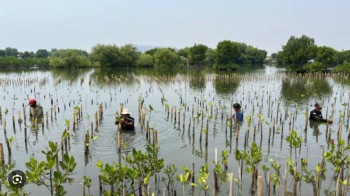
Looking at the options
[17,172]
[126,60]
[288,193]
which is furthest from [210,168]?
[126,60]

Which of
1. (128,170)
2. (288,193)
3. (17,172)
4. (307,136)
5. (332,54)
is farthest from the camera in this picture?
(332,54)

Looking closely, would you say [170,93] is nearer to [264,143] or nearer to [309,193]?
[264,143]

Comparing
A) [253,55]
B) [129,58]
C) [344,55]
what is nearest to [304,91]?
[344,55]

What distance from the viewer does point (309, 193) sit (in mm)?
9367

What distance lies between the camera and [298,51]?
69.5 meters

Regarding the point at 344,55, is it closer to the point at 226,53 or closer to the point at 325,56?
the point at 325,56

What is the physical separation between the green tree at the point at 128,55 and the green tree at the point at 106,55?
6.12ft

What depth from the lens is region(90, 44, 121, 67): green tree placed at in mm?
92750

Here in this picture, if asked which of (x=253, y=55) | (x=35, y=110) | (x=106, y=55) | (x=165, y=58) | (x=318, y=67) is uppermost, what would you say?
(x=253, y=55)

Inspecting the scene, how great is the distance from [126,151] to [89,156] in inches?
63.1

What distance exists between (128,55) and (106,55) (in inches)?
310

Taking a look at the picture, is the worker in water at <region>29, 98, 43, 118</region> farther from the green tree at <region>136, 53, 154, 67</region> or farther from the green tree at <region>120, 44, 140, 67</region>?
the green tree at <region>136, 53, 154, 67</region>

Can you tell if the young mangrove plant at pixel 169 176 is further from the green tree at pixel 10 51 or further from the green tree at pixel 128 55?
the green tree at pixel 10 51

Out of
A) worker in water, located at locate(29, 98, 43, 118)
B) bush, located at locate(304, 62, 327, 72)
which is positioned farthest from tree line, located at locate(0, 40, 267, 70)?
worker in water, located at locate(29, 98, 43, 118)
